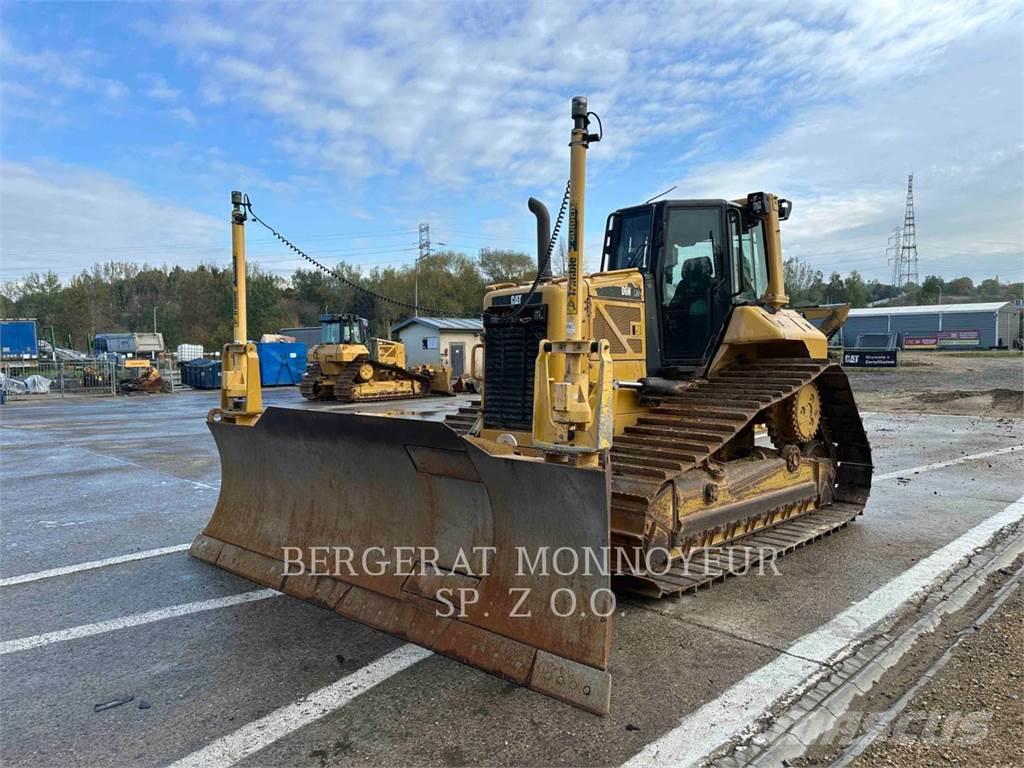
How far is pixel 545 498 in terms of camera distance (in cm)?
345

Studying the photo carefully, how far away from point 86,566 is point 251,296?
50704 millimetres

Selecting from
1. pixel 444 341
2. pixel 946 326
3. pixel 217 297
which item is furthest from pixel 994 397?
pixel 217 297

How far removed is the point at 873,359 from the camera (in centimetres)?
3073

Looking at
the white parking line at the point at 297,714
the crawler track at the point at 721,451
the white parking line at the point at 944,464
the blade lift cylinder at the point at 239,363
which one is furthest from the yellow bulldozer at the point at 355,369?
the white parking line at the point at 297,714

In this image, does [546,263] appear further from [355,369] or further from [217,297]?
[217,297]

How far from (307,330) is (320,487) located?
142ft

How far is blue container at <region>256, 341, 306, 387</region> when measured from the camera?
3241 centimetres

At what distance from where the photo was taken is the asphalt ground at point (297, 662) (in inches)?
111

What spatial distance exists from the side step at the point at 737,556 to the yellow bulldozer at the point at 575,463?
0.08 feet

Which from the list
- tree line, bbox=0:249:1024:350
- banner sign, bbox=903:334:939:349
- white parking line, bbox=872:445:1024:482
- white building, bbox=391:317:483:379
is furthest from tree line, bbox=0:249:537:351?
white parking line, bbox=872:445:1024:482

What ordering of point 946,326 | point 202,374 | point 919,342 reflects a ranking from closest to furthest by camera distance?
1. point 202,374
2. point 919,342
3. point 946,326

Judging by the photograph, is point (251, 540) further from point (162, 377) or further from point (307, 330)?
point (307, 330)

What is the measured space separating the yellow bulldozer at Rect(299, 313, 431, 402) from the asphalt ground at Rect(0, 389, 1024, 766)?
1626 cm

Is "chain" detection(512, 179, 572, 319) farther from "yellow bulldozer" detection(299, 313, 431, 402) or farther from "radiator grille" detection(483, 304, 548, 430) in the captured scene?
"yellow bulldozer" detection(299, 313, 431, 402)
